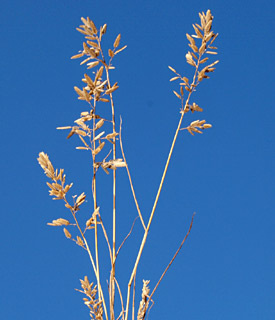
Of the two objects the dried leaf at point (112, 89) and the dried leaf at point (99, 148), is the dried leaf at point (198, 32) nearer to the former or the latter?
the dried leaf at point (112, 89)

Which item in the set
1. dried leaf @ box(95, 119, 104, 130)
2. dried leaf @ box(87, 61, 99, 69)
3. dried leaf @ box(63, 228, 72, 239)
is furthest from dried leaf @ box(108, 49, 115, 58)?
dried leaf @ box(63, 228, 72, 239)

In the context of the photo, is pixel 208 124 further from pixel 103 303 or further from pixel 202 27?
pixel 103 303

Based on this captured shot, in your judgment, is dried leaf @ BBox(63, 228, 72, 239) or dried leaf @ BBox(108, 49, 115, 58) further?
dried leaf @ BBox(108, 49, 115, 58)

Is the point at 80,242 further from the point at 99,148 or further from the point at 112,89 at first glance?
the point at 112,89

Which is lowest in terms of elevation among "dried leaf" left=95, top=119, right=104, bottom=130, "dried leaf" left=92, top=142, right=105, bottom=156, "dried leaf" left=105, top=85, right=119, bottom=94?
"dried leaf" left=92, top=142, right=105, bottom=156

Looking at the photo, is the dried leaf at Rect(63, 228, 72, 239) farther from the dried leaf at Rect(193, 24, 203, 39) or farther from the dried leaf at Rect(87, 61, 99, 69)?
the dried leaf at Rect(193, 24, 203, 39)

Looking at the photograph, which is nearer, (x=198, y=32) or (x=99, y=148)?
(x=99, y=148)

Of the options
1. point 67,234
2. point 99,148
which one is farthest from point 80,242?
point 99,148

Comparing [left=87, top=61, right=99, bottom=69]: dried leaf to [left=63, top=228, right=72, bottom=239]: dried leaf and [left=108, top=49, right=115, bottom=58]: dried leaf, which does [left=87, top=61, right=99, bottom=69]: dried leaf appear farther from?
[left=63, top=228, right=72, bottom=239]: dried leaf

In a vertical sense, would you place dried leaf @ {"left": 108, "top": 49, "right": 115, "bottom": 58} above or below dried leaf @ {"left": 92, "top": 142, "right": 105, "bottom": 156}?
above

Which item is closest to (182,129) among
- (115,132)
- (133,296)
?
(115,132)

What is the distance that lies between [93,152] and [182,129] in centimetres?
27

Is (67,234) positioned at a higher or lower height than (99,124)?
lower

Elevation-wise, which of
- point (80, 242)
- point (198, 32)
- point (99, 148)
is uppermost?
point (198, 32)
